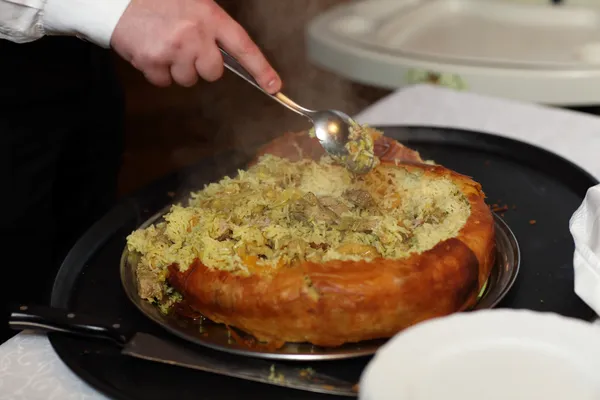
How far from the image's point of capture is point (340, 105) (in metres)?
2.98

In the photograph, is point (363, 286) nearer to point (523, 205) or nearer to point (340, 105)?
point (523, 205)

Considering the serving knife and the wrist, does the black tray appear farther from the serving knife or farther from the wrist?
the wrist

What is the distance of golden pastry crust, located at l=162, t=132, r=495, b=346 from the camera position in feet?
2.93

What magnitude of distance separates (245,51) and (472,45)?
1.55 meters

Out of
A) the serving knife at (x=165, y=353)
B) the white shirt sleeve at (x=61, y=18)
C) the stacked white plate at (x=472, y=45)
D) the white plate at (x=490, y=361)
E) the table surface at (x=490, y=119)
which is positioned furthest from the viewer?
the stacked white plate at (x=472, y=45)

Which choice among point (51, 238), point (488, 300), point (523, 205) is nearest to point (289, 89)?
point (51, 238)

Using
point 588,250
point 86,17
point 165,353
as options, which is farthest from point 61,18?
point 588,250

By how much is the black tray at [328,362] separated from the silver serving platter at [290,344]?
0.02m

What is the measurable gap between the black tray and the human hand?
0.30 m

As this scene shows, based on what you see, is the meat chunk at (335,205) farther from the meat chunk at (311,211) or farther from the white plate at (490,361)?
the white plate at (490,361)

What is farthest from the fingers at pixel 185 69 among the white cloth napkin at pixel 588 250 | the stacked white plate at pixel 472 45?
the stacked white plate at pixel 472 45

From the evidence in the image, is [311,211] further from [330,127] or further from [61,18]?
[61,18]

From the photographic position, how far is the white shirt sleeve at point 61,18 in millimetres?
1135

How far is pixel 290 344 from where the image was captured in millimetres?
940
